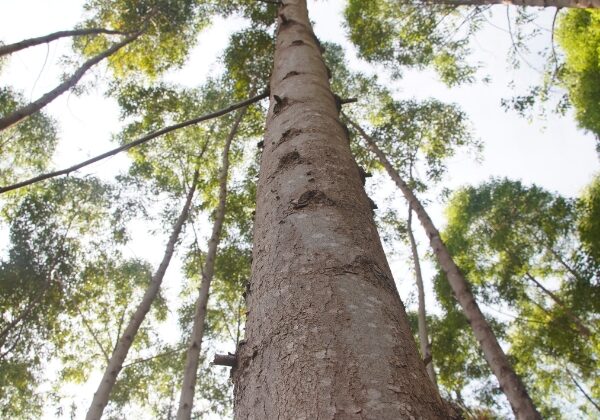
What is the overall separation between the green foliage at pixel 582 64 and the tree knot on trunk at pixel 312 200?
12.4 meters

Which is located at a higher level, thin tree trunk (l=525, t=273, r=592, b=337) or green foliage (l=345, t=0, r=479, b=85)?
green foliage (l=345, t=0, r=479, b=85)

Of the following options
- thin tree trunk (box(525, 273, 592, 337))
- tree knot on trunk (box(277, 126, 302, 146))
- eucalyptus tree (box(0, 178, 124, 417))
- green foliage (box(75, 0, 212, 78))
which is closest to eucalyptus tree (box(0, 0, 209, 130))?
green foliage (box(75, 0, 212, 78))

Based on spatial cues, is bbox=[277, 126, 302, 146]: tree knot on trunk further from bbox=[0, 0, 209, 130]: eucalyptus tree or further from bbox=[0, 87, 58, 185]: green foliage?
bbox=[0, 87, 58, 185]: green foliage

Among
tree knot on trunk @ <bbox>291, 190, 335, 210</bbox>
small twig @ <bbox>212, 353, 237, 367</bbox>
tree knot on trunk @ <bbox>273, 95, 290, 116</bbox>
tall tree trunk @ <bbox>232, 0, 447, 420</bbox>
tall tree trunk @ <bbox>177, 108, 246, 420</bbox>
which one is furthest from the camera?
tall tree trunk @ <bbox>177, 108, 246, 420</bbox>

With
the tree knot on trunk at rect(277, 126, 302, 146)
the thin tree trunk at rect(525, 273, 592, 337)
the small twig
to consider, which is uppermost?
the thin tree trunk at rect(525, 273, 592, 337)

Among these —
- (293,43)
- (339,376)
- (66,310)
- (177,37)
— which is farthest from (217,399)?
(339,376)

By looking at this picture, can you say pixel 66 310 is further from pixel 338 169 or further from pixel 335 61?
pixel 338 169

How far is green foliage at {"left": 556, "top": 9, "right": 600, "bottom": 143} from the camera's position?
1108 cm

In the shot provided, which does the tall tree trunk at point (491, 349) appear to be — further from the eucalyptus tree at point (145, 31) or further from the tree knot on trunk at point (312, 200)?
the eucalyptus tree at point (145, 31)

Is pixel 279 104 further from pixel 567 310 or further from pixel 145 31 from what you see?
pixel 567 310

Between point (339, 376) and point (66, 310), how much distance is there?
14.9 meters

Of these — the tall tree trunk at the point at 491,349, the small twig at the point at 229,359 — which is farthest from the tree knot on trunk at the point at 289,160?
the tall tree trunk at the point at 491,349

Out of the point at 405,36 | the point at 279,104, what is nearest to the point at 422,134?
the point at 405,36

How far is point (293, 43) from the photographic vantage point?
215 centimetres
